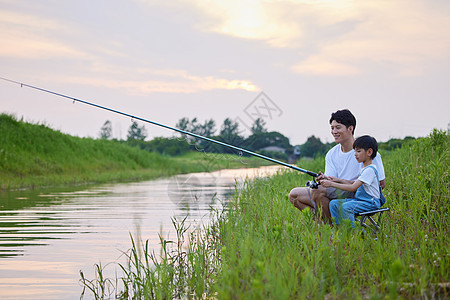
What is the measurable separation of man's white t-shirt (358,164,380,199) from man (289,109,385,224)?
0.29m

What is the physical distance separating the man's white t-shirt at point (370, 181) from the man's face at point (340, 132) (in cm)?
57

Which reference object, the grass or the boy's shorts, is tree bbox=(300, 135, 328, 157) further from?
the boy's shorts

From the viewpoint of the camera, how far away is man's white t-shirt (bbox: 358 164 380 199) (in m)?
4.45

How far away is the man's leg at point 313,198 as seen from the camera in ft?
16.0

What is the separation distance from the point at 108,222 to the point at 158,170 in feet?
61.6

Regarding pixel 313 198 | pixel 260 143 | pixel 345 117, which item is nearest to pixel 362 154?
pixel 345 117

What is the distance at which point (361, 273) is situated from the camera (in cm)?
359

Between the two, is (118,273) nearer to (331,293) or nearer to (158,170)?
(331,293)

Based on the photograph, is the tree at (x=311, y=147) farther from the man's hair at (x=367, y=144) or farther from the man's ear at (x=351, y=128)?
the man's hair at (x=367, y=144)

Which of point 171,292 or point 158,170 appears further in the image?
point 158,170

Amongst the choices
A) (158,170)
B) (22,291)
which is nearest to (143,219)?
(22,291)

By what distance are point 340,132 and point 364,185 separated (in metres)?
0.65

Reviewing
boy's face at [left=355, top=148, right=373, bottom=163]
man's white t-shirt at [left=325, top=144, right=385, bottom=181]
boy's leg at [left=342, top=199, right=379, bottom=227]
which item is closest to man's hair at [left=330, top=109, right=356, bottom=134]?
man's white t-shirt at [left=325, top=144, right=385, bottom=181]

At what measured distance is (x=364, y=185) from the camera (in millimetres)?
4551
